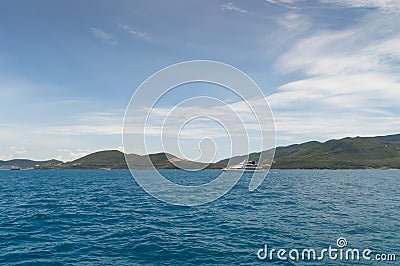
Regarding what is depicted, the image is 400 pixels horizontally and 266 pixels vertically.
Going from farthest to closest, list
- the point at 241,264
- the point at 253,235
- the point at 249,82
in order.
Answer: the point at 253,235, the point at 241,264, the point at 249,82

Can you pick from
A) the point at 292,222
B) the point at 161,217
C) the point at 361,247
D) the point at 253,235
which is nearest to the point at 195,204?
the point at 161,217

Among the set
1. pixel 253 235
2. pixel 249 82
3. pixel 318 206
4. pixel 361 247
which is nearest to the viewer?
pixel 249 82

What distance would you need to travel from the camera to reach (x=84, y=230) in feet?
133

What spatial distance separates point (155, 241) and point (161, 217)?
15500mm

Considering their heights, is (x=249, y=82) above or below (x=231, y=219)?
above

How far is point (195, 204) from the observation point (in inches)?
2606

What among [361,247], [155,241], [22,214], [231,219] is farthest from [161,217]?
[361,247]

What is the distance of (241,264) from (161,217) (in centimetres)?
2502

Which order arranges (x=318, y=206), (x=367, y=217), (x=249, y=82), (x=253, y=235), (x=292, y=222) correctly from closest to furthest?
(x=249, y=82), (x=253, y=235), (x=292, y=222), (x=367, y=217), (x=318, y=206)

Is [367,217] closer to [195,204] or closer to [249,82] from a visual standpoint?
[195,204]

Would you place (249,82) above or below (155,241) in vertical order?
above

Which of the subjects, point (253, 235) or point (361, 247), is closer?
point (361, 247)

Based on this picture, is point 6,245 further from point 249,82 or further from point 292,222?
point 292,222

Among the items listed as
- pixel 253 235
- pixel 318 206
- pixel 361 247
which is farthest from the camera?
pixel 318 206
